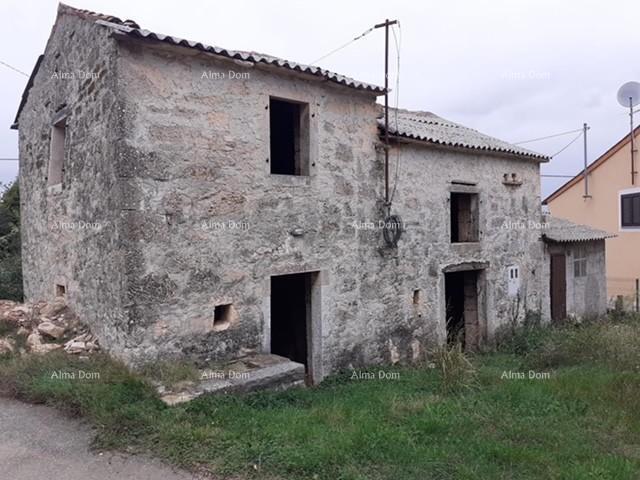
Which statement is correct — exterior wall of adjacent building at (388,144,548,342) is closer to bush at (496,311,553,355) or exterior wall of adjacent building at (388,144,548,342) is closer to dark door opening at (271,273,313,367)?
bush at (496,311,553,355)

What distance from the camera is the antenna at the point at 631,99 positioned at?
51.1 ft

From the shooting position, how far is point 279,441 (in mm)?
4211

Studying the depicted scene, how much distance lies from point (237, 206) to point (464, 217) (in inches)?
218

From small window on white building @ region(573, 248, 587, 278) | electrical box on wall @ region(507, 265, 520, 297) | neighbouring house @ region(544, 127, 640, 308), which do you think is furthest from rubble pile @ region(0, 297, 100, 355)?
neighbouring house @ region(544, 127, 640, 308)

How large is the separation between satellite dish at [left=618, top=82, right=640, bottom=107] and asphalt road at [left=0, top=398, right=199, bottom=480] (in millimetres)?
17525

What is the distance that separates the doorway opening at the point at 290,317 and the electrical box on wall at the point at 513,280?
4.99 meters

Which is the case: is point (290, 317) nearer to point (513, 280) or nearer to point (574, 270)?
point (513, 280)

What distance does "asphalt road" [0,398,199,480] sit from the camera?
3.77 m

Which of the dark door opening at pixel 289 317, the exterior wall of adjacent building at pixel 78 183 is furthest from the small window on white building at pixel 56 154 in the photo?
the dark door opening at pixel 289 317

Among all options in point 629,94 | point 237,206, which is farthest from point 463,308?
point 629,94

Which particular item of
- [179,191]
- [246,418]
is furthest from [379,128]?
[246,418]

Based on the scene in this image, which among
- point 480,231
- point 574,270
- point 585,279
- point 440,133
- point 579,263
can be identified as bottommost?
point 585,279

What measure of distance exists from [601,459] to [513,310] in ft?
22.2

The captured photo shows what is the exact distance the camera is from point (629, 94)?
15734 millimetres
